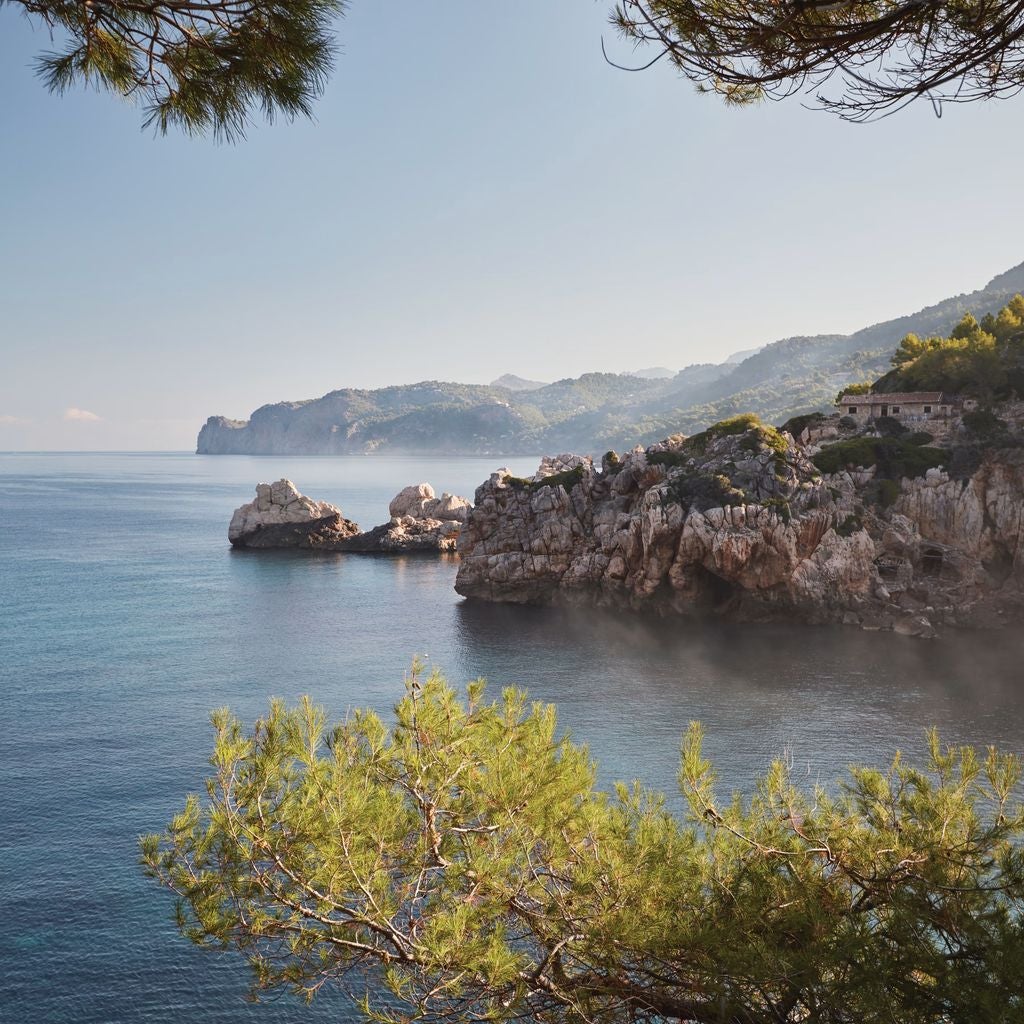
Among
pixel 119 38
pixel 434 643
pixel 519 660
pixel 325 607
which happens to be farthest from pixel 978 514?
pixel 119 38

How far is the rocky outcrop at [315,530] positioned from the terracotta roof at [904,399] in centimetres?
4498

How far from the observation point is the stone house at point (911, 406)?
66.6 metres

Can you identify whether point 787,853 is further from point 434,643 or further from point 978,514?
point 978,514

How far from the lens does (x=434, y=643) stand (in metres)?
54.1

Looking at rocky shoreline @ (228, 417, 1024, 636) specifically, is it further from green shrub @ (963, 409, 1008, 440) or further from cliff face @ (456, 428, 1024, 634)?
green shrub @ (963, 409, 1008, 440)

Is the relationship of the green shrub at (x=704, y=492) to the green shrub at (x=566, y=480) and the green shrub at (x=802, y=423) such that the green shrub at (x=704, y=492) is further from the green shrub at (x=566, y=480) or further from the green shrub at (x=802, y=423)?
the green shrub at (x=802, y=423)

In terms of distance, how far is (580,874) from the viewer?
34.9ft

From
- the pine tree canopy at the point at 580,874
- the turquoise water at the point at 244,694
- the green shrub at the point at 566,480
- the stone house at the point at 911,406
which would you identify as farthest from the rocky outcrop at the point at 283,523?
the pine tree canopy at the point at 580,874

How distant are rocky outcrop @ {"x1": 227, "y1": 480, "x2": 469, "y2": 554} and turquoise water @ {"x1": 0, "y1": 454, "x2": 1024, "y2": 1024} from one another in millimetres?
15131

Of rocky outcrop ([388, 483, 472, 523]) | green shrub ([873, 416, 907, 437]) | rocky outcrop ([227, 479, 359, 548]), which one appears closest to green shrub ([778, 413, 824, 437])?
green shrub ([873, 416, 907, 437])

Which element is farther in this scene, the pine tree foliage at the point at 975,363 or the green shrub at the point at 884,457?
the pine tree foliage at the point at 975,363

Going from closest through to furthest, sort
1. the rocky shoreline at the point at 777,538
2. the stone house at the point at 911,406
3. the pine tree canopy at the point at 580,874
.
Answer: the pine tree canopy at the point at 580,874 < the rocky shoreline at the point at 777,538 < the stone house at the point at 911,406

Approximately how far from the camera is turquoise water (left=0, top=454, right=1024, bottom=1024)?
2139cm

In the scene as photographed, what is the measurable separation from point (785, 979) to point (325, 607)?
59.1m
